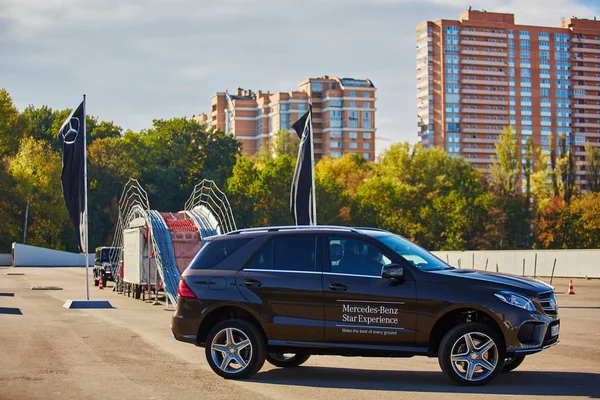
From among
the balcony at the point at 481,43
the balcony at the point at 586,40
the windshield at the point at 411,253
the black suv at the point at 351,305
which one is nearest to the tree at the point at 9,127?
the black suv at the point at 351,305

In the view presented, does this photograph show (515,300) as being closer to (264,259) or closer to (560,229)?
(264,259)

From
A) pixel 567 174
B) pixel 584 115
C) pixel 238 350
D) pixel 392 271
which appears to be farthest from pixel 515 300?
pixel 584 115

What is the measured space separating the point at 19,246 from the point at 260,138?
11864 centimetres

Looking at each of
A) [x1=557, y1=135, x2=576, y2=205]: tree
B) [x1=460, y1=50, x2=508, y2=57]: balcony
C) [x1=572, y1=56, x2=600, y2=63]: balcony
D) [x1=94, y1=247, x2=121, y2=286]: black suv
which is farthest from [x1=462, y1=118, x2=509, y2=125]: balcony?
[x1=94, y1=247, x2=121, y2=286]: black suv

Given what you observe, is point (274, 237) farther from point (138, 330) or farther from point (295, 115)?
point (295, 115)

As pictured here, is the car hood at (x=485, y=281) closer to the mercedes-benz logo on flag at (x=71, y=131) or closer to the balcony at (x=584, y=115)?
the mercedes-benz logo on flag at (x=71, y=131)

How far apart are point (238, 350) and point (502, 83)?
179223 millimetres

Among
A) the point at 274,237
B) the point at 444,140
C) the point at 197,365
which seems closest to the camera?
the point at 274,237

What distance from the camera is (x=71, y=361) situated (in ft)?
43.1

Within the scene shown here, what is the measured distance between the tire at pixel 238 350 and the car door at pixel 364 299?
2.93 ft

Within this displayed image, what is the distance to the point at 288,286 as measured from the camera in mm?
11234

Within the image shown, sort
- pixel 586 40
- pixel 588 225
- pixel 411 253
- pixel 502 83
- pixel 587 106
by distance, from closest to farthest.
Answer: pixel 411 253 < pixel 588 225 < pixel 502 83 < pixel 586 40 < pixel 587 106

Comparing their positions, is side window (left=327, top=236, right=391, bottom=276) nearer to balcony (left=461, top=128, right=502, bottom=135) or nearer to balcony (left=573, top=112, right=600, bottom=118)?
balcony (left=461, top=128, right=502, bottom=135)

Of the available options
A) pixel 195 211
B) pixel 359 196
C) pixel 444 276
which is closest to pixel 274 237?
pixel 444 276
